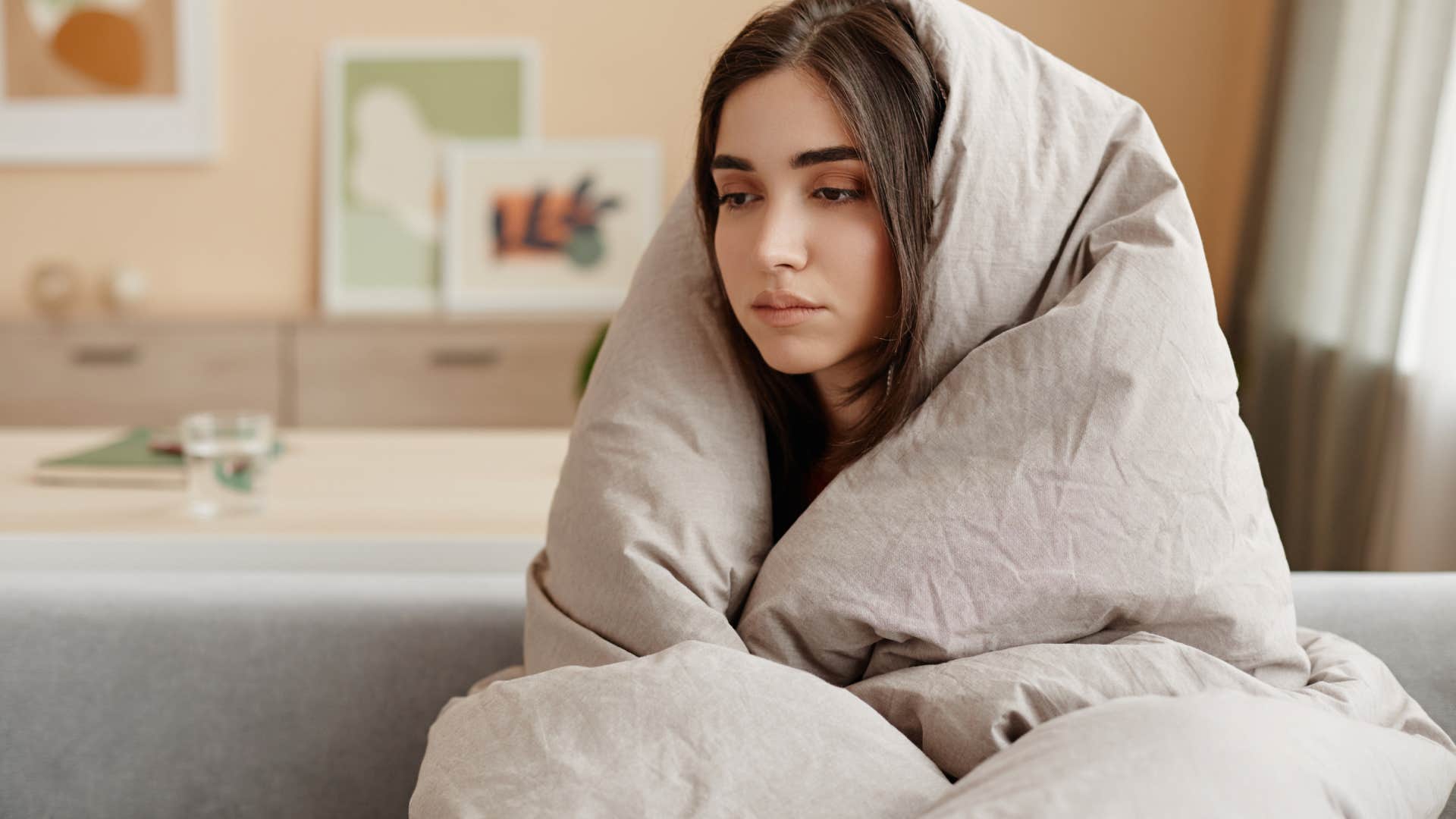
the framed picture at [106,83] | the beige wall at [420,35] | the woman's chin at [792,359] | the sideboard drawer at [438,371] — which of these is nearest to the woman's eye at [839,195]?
the woman's chin at [792,359]

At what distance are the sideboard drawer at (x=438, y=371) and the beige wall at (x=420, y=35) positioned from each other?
1.62 feet

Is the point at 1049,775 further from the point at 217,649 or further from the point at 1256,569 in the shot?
the point at 217,649

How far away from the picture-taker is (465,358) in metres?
3.60

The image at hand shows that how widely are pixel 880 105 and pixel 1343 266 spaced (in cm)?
212

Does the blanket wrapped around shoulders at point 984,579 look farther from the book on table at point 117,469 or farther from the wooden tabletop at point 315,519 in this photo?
the book on table at point 117,469

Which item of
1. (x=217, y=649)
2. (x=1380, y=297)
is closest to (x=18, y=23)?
(x=217, y=649)

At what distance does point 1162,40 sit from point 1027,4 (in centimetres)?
42

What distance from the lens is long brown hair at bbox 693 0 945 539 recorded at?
94cm

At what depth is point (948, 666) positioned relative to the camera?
851mm

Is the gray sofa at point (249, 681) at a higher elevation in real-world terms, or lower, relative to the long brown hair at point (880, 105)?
lower

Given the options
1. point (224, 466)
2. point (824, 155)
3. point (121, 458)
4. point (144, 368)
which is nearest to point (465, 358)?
point (144, 368)

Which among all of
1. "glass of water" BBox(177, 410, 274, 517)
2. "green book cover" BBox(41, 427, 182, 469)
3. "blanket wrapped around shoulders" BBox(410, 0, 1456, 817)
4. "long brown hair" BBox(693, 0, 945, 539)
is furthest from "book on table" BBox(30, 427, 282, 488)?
"long brown hair" BBox(693, 0, 945, 539)

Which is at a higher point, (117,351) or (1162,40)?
(1162,40)

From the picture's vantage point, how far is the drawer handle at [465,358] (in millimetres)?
3590
